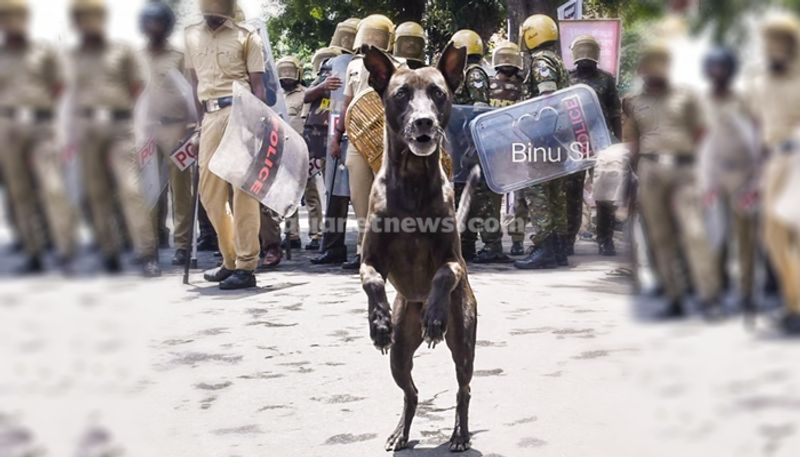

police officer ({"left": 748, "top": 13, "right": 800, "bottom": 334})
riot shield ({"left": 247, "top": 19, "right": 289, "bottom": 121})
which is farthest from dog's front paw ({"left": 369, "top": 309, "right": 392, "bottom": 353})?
police officer ({"left": 748, "top": 13, "right": 800, "bottom": 334})

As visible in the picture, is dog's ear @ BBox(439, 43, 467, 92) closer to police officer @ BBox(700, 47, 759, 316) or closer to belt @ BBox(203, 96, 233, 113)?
belt @ BBox(203, 96, 233, 113)

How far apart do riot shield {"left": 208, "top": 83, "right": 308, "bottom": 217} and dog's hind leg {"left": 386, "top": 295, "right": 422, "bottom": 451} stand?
1.95 m

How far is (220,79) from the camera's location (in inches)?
50.4

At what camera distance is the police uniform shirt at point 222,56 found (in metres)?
0.99

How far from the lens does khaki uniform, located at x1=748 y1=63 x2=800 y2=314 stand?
0.53 meters

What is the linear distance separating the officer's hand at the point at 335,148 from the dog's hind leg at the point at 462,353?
3.89 m

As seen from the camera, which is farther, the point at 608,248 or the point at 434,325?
the point at 608,248

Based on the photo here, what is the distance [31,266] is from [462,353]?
3096 mm

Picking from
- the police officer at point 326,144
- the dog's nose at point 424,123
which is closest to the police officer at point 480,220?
the police officer at point 326,144

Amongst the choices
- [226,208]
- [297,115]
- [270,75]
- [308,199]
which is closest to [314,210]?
[308,199]

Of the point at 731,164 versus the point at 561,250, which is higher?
the point at 731,164

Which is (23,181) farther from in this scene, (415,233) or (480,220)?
(480,220)

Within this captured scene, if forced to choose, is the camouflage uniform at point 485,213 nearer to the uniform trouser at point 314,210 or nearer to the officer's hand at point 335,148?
the officer's hand at point 335,148

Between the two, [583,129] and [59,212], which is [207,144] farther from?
[583,129]
